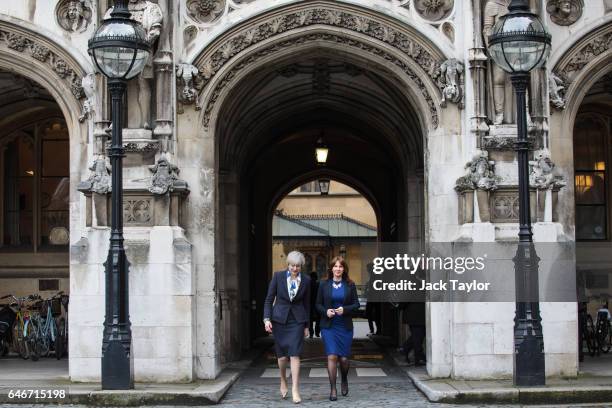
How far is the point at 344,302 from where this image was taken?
52.0 ft

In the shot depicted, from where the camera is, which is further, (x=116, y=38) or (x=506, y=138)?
(x=506, y=138)

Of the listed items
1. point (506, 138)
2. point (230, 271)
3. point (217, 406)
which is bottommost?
point (217, 406)

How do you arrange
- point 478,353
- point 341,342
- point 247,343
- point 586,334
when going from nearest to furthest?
point 341,342 → point 478,353 → point 586,334 → point 247,343

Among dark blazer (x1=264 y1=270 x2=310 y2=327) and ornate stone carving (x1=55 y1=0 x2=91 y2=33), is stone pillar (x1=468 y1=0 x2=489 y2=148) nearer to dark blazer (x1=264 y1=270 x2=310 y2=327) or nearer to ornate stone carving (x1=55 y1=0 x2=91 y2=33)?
dark blazer (x1=264 y1=270 x2=310 y2=327)

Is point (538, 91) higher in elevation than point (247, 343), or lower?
higher

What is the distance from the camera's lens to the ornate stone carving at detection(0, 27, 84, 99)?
18.0 m

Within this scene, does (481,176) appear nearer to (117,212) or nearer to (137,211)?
(137,211)

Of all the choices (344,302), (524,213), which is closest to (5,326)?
(344,302)

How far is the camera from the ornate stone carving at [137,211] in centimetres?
1741

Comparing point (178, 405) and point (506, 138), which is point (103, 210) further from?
point (506, 138)

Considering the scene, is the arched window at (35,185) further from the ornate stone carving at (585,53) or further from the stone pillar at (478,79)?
the ornate stone carving at (585,53)

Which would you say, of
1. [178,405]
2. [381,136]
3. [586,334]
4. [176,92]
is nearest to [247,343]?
[381,136]

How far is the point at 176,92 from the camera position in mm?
17828

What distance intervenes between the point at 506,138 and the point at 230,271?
22.1ft
